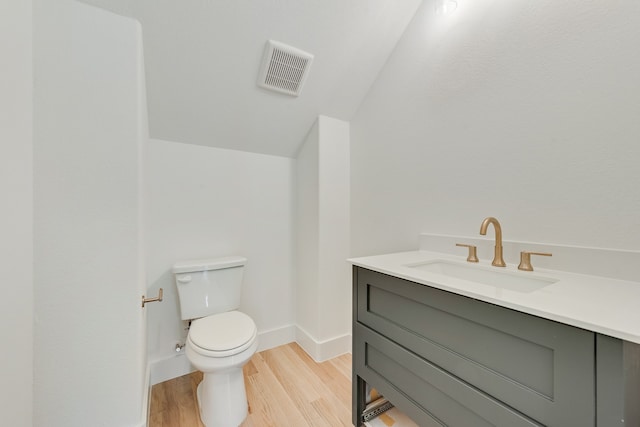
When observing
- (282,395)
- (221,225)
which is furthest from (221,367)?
(221,225)

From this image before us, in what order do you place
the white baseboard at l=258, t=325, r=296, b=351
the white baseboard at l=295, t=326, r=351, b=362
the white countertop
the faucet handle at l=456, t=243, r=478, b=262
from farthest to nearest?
the white baseboard at l=258, t=325, r=296, b=351 → the white baseboard at l=295, t=326, r=351, b=362 → the faucet handle at l=456, t=243, r=478, b=262 → the white countertop

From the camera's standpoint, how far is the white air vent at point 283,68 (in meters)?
1.37

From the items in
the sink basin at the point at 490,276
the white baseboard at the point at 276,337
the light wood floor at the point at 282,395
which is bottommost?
the light wood floor at the point at 282,395

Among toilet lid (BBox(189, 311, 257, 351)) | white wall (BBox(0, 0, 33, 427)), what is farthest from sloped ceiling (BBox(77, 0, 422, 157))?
toilet lid (BBox(189, 311, 257, 351))

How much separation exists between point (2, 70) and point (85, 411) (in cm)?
120

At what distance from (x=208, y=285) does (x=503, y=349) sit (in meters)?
1.54

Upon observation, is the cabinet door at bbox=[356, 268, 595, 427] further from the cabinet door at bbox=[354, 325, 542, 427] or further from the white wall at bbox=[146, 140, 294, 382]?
the white wall at bbox=[146, 140, 294, 382]

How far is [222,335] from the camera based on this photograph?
1.29m

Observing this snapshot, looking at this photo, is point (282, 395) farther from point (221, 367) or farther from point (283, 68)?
point (283, 68)

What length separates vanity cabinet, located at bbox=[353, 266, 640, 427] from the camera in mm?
513

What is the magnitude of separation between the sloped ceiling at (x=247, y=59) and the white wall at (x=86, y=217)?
20cm

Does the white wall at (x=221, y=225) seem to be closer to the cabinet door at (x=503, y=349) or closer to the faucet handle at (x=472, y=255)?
the cabinet door at (x=503, y=349)

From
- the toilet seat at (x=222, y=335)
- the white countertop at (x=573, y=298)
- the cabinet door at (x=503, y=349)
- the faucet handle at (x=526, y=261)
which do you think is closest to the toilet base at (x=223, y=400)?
the toilet seat at (x=222, y=335)

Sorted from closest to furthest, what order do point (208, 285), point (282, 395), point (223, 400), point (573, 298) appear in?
point (573, 298)
point (223, 400)
point (282, 395)
point (208, 285)
